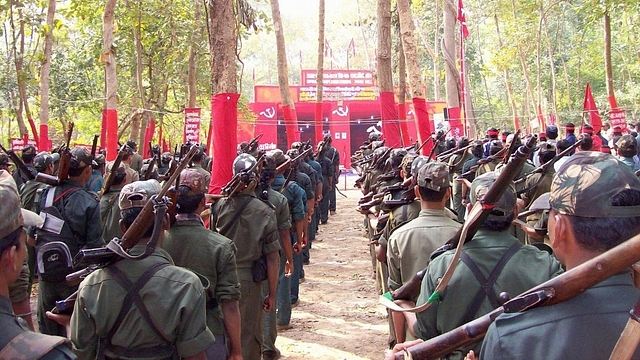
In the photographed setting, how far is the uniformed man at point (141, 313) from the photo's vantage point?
3.10 metres

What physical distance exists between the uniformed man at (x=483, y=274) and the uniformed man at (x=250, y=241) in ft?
8.41

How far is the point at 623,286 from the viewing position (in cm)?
190

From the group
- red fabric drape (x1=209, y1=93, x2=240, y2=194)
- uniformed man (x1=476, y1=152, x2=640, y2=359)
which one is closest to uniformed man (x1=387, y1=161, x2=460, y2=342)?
uniformed man (x1=476, y1=152, x2=640, y2=359)

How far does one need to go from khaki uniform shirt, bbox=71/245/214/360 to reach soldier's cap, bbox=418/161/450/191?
190 cm

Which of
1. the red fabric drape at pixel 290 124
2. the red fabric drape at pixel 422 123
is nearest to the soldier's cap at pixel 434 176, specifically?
the red fabric drape at pixel 422 123

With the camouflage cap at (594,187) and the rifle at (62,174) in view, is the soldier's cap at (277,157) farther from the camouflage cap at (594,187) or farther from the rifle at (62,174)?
the camouflage cap at (594,187)

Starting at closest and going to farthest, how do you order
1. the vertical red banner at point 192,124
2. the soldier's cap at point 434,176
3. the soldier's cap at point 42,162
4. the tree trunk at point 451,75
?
1. the soldier's cap at point 434,176
2. the soldier's cap at point 42,162
3. the vertical red banner at point 192,124
4. the tree trunk at point 451,75

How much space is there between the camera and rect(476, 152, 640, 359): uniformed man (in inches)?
71.7

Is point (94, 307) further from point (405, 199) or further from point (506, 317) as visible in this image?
point (405, 199)

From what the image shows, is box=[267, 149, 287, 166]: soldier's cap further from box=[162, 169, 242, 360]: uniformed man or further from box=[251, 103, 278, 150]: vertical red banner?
box=[251, 103, 278, 150]: vertical red banner

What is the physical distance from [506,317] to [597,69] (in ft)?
144

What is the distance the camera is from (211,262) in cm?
414

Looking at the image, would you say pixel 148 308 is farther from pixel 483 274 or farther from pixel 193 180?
pixel 483 274

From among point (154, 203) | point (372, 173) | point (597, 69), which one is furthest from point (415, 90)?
point (597, 69)
